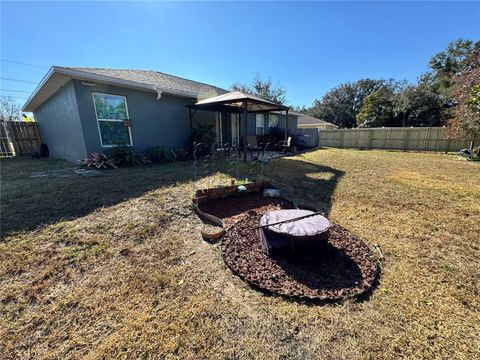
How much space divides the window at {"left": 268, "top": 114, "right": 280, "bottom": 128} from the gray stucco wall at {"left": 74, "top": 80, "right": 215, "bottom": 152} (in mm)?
6302

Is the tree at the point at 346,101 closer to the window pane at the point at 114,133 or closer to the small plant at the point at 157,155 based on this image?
the small plant at the point at 157,155

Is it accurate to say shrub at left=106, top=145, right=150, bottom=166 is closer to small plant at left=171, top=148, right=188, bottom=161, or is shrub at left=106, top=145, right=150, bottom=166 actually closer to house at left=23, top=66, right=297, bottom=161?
house at left=23, top=66, right=297, bottom=161

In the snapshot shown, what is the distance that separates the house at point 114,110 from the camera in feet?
20.5

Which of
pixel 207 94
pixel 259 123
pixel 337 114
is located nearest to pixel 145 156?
pixel 207 94

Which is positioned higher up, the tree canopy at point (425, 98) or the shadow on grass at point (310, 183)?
the tree canopy at point (425, 98)

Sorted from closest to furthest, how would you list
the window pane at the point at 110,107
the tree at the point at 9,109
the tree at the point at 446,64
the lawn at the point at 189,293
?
the lawn at the point at 189,293 → the window pane at the point at 110,107 → the tree at the point at 446,64 → the tree at the point at 9,109

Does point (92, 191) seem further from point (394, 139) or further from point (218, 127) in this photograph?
point (394, 139)

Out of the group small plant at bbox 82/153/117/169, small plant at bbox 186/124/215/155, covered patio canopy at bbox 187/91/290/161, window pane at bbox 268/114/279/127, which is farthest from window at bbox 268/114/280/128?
small plant at bbox 82/153/117/169

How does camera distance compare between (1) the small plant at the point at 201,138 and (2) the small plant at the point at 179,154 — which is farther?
(1) the small plant at the point at 201,138

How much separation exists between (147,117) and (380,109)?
989 inches

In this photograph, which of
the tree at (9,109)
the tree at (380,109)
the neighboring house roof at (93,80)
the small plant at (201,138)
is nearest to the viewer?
the neighboring house roof at (93,80)

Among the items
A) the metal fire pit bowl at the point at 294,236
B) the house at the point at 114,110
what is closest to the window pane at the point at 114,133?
the house at the point at 114,110

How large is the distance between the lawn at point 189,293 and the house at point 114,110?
373cm

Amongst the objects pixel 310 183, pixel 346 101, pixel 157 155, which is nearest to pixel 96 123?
pixel 157 155
